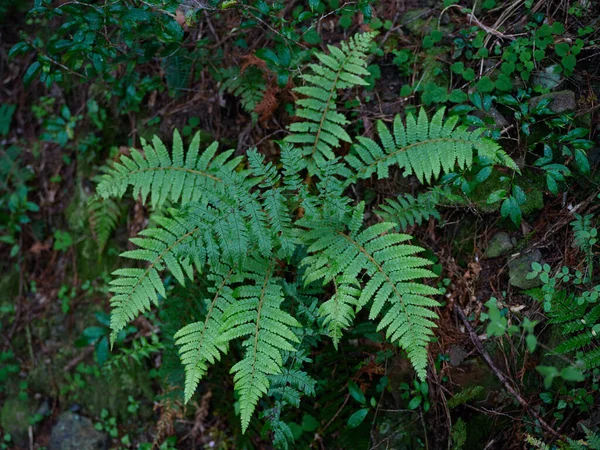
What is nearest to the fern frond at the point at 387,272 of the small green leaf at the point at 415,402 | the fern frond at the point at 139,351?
the small green leaf at the point at 415,402

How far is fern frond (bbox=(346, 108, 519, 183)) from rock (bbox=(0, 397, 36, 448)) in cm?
387

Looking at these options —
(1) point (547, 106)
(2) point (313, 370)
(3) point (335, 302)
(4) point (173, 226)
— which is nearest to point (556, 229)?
(1) point (547, 106)

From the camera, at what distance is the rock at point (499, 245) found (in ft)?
10.7

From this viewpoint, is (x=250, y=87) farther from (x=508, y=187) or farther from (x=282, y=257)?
(x=508, y=187)

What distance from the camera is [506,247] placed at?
3.26 m

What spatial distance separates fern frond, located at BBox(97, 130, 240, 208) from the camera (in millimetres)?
3463

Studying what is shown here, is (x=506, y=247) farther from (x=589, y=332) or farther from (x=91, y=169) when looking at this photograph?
(x=91, y=169)

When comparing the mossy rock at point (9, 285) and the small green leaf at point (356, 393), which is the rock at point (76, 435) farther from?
the small green leaf at point (356, 393)

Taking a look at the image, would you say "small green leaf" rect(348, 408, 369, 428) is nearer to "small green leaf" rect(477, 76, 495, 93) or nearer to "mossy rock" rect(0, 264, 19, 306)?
"small green leaf" rect(477, 76, 495, 93)

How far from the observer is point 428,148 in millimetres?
3160

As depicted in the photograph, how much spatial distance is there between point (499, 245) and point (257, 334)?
170 centimetres

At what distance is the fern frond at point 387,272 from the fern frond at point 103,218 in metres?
2.32

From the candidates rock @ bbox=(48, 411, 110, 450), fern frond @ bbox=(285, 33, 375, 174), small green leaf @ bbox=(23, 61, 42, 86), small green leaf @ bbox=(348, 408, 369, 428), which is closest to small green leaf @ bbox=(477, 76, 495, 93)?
fern frond @ bbox=(285, 33, 375, 174)

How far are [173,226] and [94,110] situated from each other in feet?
7.63
